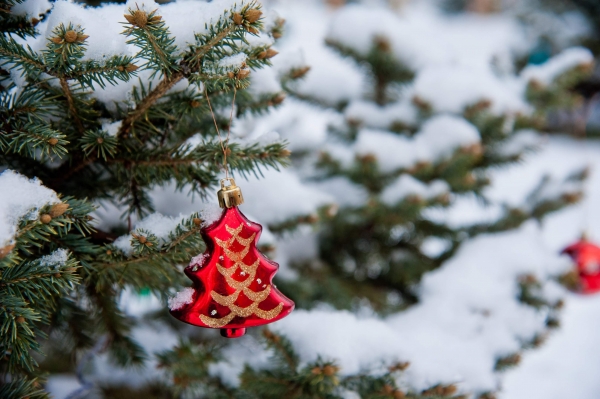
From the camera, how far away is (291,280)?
→ 1189mm

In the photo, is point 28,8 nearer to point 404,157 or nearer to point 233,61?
point 233,61

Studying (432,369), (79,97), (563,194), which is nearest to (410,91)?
(563,194)

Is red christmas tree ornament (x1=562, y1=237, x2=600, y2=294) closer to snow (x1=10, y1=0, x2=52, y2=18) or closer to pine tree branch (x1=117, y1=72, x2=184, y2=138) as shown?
pine tree branch (x1=117, y1=72, x2=184, y2=138)

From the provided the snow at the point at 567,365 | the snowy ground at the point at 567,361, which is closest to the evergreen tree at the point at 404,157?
the snowy ground at the point at 567,361

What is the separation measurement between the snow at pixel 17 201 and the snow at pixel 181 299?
200mm

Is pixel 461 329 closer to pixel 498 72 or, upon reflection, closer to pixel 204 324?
pixel 204 324

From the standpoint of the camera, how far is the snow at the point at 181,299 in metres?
0.62

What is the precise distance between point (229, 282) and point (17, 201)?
0.28 m

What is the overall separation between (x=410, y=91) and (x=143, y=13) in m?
1.12

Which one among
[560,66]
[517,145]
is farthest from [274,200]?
[560,66]

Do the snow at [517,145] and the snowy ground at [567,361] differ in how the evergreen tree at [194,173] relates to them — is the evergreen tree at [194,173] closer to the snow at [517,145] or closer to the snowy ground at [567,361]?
the snow at [517,145]

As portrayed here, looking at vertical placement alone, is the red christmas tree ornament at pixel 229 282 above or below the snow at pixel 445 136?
below

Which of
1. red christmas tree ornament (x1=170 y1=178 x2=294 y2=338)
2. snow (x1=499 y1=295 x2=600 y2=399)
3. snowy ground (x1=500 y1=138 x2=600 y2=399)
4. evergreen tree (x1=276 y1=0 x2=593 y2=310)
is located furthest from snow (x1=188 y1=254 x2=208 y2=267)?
snow (x1=499 y1=295 x2=600 y2=399)

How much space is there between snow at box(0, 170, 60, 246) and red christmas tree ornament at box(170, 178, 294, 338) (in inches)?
7.8
